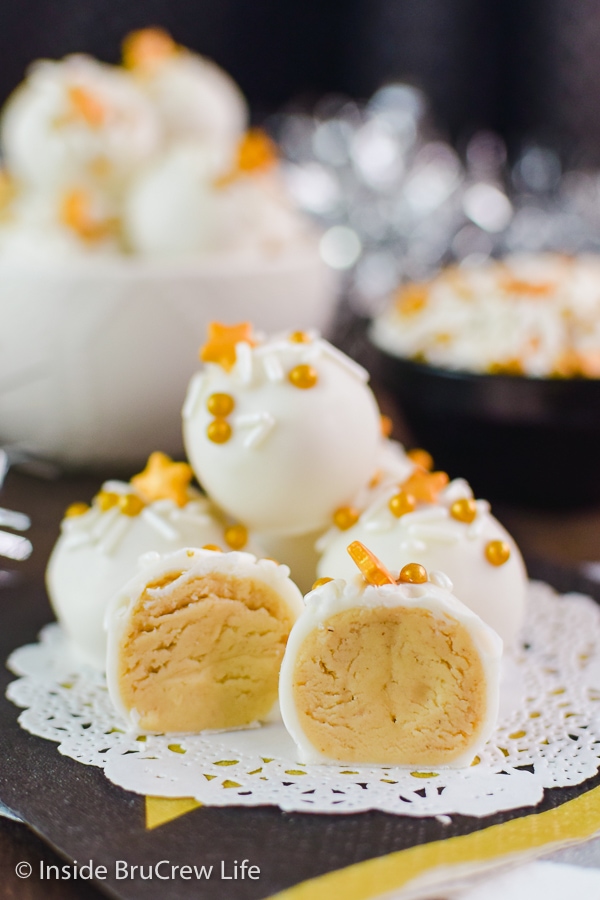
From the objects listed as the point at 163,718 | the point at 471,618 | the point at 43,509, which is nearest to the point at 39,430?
the point at 43,509

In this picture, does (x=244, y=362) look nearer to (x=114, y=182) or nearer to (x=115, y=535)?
(x=115, y=535)

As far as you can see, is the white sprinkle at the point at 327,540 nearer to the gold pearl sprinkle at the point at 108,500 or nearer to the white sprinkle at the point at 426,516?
the white sprinkle at the point at 426,516


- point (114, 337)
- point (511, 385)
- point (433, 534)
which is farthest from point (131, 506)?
point (511, 385)

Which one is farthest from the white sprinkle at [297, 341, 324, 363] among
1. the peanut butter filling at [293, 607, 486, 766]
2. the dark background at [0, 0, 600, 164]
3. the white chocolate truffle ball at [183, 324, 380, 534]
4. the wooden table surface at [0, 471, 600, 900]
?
the dark background at [0, 0, 600, 164]

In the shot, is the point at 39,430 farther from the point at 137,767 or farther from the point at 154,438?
the point at 137,767

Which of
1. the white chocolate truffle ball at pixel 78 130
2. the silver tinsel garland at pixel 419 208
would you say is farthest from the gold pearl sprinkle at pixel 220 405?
the silver tinsel garland at pixel 419 208

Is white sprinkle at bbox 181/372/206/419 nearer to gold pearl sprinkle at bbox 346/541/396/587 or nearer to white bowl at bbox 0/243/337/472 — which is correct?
gold pearl sprinkle at bbox 346/541/396/587
